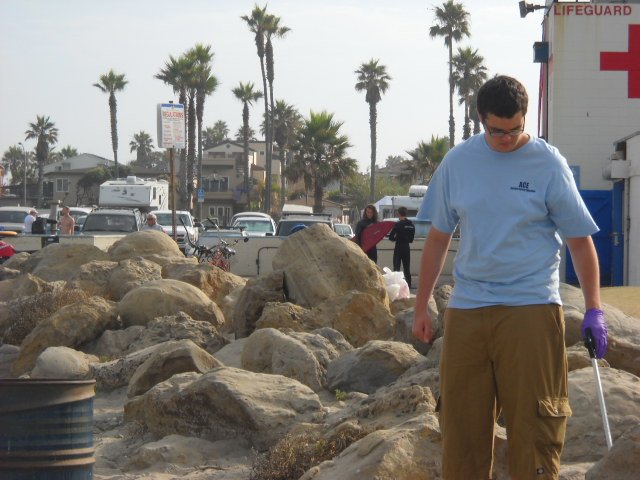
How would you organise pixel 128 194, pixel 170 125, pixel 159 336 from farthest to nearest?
pixel 128 194 → pixel 170 125 → pixel 159 336

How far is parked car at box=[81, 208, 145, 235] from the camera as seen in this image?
29141mm

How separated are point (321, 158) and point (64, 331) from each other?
4597cm

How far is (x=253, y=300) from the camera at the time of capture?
12.8 metres

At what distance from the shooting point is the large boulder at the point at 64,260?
18.1 meters

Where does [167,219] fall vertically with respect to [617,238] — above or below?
below

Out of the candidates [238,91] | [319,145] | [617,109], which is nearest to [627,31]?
[617,109]

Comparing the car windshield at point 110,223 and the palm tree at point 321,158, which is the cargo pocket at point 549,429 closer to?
the car windshield at point 110,223

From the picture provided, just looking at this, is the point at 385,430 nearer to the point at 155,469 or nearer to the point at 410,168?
the point at 155,469

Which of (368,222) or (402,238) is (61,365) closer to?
→ (368,222)

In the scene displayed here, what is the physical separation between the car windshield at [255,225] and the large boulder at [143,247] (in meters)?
16.2

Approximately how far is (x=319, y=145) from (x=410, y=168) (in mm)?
8323

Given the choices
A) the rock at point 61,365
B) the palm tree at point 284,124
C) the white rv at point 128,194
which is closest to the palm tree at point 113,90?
the palm tree at point 284,124

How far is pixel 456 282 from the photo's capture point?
479cm

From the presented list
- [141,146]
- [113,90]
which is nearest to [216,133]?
[141,146]
